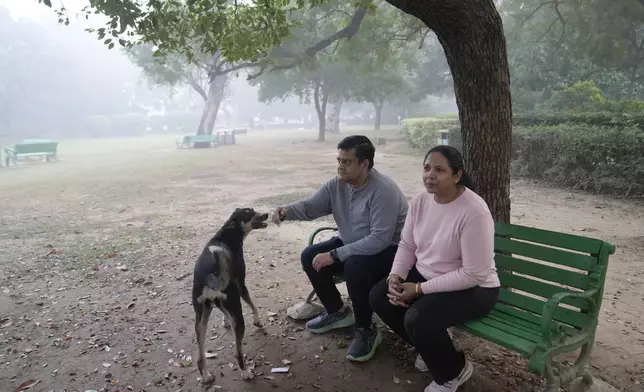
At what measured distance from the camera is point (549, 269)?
2.92m

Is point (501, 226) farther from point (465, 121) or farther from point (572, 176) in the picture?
point (572, 176)

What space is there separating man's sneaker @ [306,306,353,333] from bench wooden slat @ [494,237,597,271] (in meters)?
1.32

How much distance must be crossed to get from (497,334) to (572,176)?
915 cm

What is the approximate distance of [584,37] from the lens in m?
15.3

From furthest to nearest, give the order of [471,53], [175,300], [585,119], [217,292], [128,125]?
[128,125] → [585,119] → [175,300] → [471,53] → [217,292]

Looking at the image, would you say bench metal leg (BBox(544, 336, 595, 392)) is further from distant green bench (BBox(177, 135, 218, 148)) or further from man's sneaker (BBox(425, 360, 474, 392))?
distant green bench (BBox(177, 135, 218, 148))

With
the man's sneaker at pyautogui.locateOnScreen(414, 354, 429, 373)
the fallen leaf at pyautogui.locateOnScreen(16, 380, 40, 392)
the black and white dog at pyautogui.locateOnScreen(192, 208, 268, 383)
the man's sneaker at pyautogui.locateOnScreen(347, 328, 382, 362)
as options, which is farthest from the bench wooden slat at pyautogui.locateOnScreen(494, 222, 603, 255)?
the fallen leaf at pyautogui.locateOnScreen(16, 380, 40, 392)

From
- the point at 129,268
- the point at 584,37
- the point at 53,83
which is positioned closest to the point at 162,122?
the point at 53,83

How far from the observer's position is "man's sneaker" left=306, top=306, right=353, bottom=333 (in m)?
3.79

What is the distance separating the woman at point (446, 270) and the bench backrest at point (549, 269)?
0.30 metres

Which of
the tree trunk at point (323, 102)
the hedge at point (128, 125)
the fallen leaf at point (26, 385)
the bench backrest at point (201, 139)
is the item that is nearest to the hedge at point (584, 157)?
the fallen leaf at point (26, 385)

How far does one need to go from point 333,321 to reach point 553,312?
1.83 m

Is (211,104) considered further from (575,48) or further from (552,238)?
(552,238)

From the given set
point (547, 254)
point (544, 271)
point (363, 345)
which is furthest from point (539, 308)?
point (363, 345)
